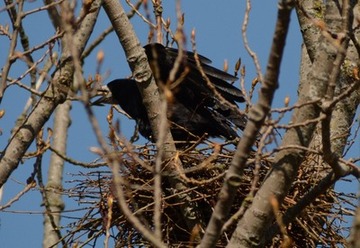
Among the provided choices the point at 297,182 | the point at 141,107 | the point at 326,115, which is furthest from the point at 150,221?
the point at 326,115

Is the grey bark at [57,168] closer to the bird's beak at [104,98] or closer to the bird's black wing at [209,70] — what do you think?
the bird's beak at [104,98]

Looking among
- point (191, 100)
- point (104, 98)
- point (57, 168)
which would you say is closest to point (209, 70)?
point (191, 100)

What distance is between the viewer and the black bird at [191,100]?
4.86 m

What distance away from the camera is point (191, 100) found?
5.37m

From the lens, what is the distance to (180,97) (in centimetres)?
537

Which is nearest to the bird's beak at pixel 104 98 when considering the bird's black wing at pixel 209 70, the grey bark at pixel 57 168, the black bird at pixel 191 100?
the black bird at pixel 191 100

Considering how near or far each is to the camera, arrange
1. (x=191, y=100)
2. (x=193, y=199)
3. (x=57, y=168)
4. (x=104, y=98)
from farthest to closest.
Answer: (x=57, y=168) → (x=104, y=98) → (x=191, y=100) → (x=193, y=199)

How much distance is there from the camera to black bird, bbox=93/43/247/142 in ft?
15.9

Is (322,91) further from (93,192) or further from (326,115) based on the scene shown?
(93,192)

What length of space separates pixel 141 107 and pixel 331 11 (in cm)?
230

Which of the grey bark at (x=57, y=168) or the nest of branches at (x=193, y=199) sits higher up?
the grey bark at (x=57, y=168)

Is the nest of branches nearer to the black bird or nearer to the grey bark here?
the black bird

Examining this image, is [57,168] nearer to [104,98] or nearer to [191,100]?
[104,98]

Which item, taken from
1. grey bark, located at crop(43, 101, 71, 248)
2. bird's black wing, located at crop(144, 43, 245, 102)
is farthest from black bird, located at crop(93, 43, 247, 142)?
grey bark, located at crop(43, 101, 71, 248)
